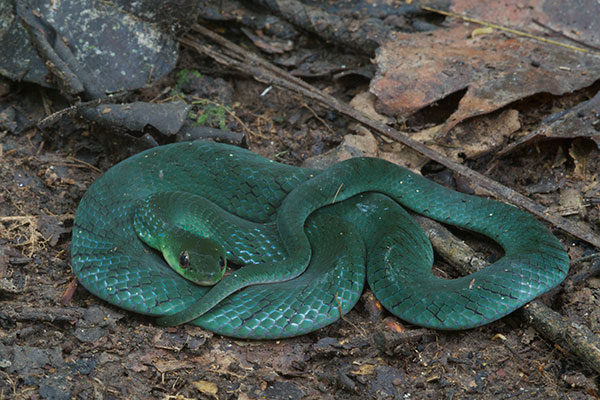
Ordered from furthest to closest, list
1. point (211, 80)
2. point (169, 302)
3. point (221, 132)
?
1. point (211, 80)
2. point (221, 132)
3. point (169, 302)

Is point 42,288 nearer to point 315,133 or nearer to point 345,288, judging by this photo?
point 345,288

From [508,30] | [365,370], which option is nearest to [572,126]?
[508,30]

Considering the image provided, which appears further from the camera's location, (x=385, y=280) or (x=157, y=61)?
(x=157, y=61)

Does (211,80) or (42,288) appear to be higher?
(211,80)

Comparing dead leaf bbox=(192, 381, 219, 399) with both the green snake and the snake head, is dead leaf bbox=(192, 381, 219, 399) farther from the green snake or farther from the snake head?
the snake head

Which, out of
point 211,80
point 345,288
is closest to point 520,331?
point 345,288

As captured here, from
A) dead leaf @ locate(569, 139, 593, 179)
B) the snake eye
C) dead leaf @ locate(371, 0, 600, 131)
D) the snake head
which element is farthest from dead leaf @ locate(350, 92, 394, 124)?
the snake eye

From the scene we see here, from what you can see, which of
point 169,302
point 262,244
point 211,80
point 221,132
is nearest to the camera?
point 169,302

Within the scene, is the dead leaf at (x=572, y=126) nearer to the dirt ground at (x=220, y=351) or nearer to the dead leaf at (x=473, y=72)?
the dead leaf at (x=473, y=72)
